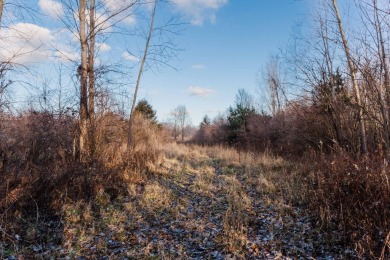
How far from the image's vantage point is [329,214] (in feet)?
13.5

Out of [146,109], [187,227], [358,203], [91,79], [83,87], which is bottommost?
[187,227]

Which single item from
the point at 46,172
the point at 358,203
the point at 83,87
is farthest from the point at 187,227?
the point at 83,87

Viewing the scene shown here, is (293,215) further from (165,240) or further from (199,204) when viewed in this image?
(165,240)

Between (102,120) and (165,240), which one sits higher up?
(102,120)

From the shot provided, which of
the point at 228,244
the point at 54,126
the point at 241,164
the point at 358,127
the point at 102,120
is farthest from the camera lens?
the point at 241,164

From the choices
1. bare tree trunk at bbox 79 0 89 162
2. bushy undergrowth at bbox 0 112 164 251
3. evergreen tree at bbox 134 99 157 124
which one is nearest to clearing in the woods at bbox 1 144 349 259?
bushy undergrowth at bbox 0 112 164 251

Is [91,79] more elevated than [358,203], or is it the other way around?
[91,79]

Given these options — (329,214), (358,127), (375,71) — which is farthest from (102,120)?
(358,127)

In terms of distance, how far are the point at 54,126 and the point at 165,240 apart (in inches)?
157

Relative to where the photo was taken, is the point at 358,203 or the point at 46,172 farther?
the point at 46,172

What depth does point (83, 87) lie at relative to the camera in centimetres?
696

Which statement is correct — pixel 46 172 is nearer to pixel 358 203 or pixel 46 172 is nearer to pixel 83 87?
pixel 83 87

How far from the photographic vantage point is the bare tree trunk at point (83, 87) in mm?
6578

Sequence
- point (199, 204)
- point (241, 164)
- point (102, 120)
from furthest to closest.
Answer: point (241, 164), point (102, 120), point (199, 204)
